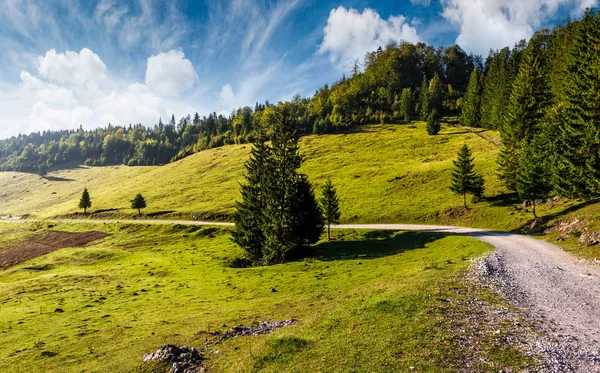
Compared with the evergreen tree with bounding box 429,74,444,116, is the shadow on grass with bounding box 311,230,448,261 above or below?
below

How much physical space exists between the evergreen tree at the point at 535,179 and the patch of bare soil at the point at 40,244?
98353mm

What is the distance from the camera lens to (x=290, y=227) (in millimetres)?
50156

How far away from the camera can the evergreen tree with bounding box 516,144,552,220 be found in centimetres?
5241

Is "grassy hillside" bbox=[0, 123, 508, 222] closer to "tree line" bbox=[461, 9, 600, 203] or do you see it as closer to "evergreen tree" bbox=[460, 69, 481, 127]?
"evergreen tree" bbox=[460, 69, 481, 127]

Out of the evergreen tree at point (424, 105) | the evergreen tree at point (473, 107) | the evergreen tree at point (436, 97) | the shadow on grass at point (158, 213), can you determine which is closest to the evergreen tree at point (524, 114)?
the evergreen tree at point (473, 107)

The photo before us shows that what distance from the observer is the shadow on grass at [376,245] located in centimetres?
4633

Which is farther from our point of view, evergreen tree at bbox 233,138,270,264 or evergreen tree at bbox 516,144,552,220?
evergreen tree at bbox 233,138,270,264

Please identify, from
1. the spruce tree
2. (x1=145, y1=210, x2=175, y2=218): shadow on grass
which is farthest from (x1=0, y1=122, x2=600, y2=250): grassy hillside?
the spruce tree

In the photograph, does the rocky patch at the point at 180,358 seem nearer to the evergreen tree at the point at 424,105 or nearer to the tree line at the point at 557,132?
the tree line at the point at 557,132

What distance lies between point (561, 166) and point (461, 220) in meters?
19.3

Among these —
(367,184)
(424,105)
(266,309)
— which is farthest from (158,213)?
(424,105)

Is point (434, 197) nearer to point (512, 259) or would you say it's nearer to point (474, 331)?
point (512, 259)

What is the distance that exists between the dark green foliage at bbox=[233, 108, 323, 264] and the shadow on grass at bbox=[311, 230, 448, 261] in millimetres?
4111

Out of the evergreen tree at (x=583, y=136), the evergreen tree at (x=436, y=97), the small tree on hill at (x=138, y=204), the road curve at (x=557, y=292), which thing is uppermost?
the evergreen tree at (x=436, y=97)
